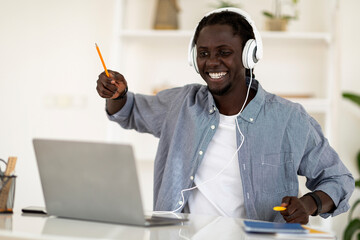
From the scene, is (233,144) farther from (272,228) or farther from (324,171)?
(272,228)

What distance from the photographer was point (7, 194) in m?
1.41

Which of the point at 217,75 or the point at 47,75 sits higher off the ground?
the point at 217,75

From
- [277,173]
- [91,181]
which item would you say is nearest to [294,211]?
[277,173]

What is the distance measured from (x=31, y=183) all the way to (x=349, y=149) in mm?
2059

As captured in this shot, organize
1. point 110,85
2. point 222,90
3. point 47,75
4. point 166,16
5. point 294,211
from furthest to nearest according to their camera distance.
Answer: point 47,75
point 166,16
point 222,90
point 110,85
point 294,211

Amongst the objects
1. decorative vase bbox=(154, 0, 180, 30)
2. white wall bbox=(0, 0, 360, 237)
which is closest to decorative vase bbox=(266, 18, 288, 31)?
decorative vase bbox=(154, 0, 180, 30)

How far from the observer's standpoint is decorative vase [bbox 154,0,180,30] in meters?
3.28

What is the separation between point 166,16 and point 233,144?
68.8 inches

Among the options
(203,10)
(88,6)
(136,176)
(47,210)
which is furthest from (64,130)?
(136,176)

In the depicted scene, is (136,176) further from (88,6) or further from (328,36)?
(88,6)

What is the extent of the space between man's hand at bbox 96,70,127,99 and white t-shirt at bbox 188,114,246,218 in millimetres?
332

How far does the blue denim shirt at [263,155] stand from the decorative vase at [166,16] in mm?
1564

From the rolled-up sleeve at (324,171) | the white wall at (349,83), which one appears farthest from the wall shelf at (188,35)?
the rolled-up sleeve at (324,171)

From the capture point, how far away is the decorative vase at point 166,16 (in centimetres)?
328
